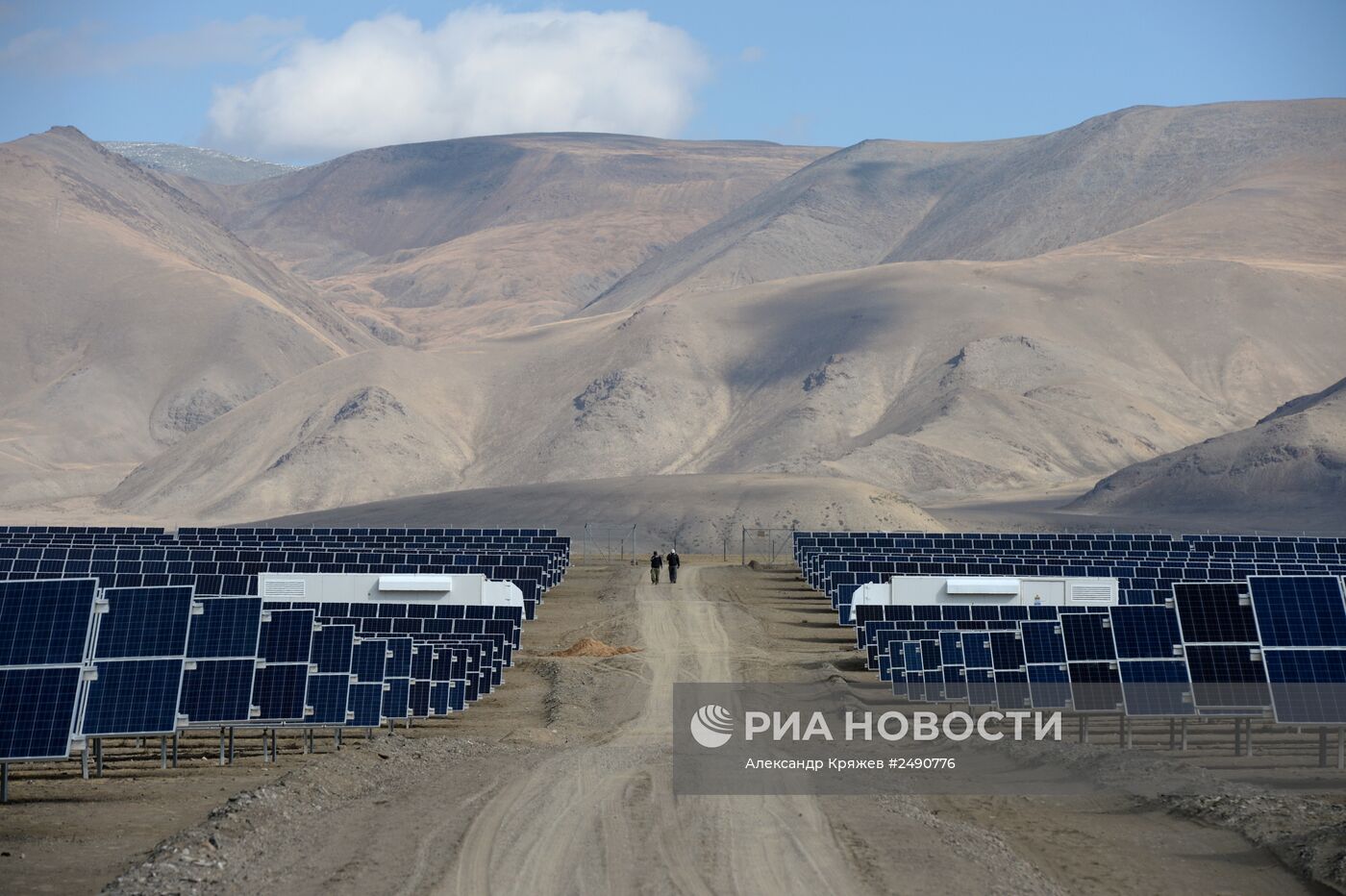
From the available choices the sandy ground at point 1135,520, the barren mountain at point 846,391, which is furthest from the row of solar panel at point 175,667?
the barren mountain at point 846,391

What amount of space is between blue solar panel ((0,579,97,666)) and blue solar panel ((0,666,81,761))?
0.12 meters

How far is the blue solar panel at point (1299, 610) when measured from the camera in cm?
1791

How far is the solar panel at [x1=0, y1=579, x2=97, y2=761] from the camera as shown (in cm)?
1527

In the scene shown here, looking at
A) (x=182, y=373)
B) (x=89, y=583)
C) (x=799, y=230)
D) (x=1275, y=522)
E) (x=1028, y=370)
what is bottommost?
(x=89, y=583)

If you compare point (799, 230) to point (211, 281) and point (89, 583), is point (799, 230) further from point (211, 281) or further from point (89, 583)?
point (89, 583)

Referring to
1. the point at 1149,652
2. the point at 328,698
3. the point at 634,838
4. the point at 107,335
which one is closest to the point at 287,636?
the point at 328,698

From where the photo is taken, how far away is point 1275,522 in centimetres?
8706

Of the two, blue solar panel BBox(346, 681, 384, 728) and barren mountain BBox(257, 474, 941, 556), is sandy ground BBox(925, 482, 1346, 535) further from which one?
blue solar panel BBox(346, 681, 384, 728)

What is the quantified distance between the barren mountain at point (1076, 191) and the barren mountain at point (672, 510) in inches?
3479

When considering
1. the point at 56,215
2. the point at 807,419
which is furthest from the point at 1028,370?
the point at 56,215

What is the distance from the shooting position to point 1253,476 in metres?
93.3

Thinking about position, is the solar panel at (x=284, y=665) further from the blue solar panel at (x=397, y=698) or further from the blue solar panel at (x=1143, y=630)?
the blue solar panel at (x=1143, y=630)

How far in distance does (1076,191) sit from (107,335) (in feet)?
327

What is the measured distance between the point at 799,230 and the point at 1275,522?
11384 cm
